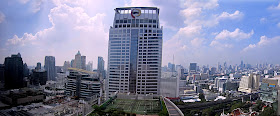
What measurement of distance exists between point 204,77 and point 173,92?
1101cm

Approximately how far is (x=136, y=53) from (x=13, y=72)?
432 cm

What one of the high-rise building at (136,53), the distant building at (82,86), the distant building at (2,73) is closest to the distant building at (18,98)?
the distant building at (2,73)

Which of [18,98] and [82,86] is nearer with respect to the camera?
[18,98]

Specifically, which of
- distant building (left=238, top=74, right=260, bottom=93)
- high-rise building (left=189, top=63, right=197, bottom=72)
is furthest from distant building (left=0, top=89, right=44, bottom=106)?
high-rise building (left=189, top=63, right=197, bottom=72)

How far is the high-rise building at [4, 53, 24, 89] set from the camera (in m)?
4.50

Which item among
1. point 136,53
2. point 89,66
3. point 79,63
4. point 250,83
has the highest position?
point 136,53

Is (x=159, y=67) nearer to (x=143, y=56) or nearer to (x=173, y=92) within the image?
(x=143, y=56)

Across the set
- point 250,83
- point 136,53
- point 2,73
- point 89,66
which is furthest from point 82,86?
point 250,83

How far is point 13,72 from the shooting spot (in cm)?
503

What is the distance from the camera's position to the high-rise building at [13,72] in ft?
14.8

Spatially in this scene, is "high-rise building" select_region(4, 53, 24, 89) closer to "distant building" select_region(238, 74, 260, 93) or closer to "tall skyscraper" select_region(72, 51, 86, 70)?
"tall skyscraper" select_region(72, 51, 86, 70)

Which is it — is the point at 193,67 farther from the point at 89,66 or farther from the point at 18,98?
the point at 18,98

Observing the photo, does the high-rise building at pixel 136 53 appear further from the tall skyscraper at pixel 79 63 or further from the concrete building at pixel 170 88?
the tall skyscraper at pixel 79 63

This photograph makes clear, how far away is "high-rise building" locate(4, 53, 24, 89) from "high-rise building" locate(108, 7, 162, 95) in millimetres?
3299
